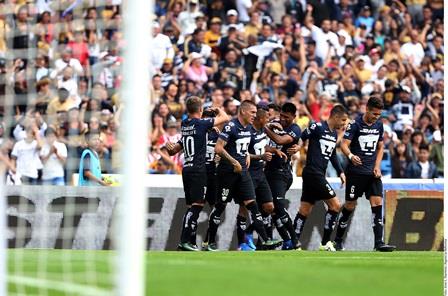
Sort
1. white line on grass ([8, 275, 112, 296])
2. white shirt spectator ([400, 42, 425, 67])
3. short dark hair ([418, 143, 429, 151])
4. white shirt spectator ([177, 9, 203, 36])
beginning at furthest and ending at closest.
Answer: white shirt spectator ([400, 42, 425, 67]) < white shirt spectator ([177, 9, 203, 36]) < short dark hair ([418, 143, 429, 151]) < white line on grass ([8, 275, 112, 296])

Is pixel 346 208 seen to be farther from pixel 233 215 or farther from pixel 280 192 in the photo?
pixel 233 215

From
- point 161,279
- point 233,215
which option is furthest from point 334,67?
point 161,279

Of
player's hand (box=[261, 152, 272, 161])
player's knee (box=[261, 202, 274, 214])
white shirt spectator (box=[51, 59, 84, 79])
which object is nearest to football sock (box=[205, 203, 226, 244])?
player's knee (box=[261, 202, 274, 214])

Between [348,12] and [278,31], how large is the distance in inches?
86.7

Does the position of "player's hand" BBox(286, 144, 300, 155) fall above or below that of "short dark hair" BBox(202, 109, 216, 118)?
below

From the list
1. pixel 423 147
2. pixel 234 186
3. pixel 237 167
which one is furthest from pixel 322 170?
pixel 423 147

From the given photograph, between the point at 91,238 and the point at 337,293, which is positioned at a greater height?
the point at 337,293

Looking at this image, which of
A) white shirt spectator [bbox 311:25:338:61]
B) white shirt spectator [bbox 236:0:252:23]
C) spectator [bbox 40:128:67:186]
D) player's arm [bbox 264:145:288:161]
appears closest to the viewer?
spectator [bbox 40:128:67:186]

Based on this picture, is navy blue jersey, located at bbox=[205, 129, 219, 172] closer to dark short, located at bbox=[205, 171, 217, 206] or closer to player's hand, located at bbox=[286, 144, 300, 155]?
dark short, located at bbox=[205, 171, 217, 206]

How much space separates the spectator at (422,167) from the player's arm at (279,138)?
18.9ft

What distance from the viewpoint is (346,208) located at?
18156mm

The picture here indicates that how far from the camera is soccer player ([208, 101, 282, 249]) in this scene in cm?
1745

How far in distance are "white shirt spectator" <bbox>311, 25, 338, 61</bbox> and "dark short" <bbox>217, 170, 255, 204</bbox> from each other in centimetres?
951

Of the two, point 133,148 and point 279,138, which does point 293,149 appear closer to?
point 279,138
